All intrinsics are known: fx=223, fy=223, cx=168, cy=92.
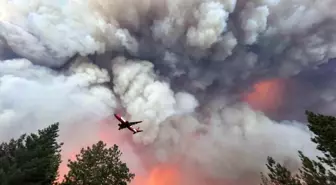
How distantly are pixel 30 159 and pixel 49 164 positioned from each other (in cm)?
254

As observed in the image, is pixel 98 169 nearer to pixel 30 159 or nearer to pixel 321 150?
pixel 30 159

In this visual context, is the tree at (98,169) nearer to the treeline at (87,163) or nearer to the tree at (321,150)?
the treeline at (87,163)

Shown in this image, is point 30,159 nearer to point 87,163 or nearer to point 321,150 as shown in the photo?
point 87,163

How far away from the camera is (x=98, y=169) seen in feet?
109

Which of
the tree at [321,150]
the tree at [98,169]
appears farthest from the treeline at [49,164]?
the tree at [321,150]

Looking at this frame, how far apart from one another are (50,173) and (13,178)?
7.36 metres

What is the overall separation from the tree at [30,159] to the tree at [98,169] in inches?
121

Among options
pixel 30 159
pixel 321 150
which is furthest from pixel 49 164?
pixel 321 150

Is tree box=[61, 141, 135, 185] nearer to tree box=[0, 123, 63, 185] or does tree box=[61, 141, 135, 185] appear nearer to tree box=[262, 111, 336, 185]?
tree box=[0, 123, 63, 185]

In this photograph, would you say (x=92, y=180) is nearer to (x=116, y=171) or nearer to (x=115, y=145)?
(x=116, y=171)

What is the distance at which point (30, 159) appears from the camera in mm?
26562

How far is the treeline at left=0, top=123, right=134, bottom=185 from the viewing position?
80.3ft

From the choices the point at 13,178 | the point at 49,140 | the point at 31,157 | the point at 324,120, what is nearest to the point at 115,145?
the point at 49,140

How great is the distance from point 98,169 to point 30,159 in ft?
31.6
